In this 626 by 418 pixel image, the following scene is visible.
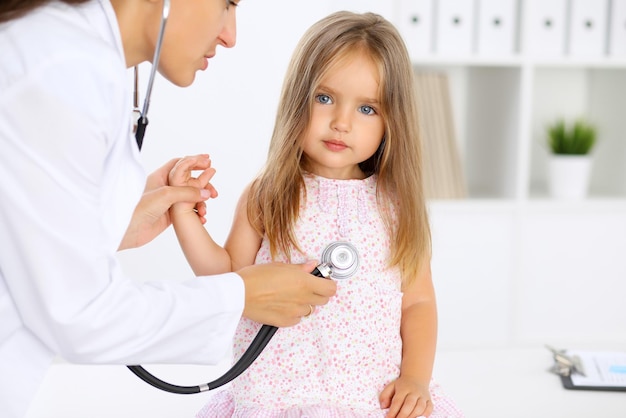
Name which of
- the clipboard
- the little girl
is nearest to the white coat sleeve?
the little girl

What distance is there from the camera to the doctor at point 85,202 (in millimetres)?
957

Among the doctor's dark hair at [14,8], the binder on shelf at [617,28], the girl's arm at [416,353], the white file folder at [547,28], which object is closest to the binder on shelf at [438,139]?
the white file folder at [547,28]

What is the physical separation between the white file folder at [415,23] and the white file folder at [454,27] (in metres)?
0.04

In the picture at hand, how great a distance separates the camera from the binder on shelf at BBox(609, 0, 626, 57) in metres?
2.83

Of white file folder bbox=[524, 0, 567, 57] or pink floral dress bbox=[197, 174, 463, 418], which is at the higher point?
white file folder bbox=[524, 0, 567, 57]

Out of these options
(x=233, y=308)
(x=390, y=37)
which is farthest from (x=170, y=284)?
(x=390, y=37)

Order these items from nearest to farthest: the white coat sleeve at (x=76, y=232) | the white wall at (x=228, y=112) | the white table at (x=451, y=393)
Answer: the white coat sleeve at (x=76, y=232) → the white table at (x=451, y=393) → the white wall at (x=228, y=112)

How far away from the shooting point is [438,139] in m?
2.80

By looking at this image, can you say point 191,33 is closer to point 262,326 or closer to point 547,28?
point 262,326

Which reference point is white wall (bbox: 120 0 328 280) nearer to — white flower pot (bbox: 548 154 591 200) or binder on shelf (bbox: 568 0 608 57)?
binder on shelf (bbox: 568 0 608 57)

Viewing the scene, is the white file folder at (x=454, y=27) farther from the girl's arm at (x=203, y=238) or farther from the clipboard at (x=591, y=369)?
the girl's arm at (x=203, y=238)

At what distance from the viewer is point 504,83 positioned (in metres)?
2.91

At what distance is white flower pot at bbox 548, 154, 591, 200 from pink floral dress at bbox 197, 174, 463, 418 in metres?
1.58

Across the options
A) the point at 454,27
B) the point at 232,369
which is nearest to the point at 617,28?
the point at 454,27
